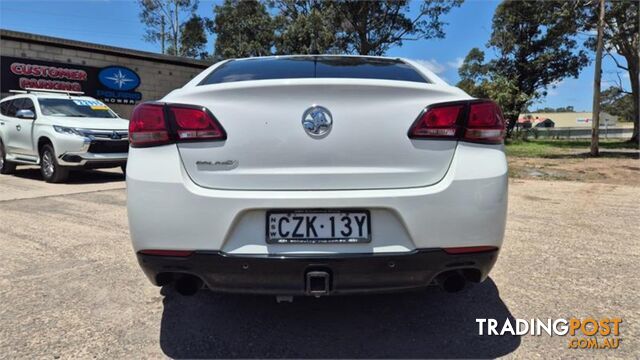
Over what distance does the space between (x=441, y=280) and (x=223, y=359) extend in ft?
3.61

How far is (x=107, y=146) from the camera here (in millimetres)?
8438

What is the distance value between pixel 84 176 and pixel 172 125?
27.9ft

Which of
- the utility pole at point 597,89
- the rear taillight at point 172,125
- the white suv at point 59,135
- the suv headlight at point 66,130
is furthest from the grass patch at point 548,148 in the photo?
the rear taillight at point 172,125

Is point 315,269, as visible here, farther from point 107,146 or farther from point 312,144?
point 107,146

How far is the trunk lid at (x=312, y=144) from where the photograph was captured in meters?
2.08

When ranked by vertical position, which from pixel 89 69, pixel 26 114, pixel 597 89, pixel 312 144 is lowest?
pixel 312 144

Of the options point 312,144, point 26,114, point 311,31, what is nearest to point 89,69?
point 26,114

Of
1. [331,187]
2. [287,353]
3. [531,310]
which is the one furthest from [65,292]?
[531,310]

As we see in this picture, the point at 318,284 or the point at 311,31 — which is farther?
the point at 311,31

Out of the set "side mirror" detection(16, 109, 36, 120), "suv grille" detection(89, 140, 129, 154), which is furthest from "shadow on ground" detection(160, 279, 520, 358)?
"side mirror" detection(16, 109, 36, 120)

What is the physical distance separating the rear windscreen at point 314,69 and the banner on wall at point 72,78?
14718 mm

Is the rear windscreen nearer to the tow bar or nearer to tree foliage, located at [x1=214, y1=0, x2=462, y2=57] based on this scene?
the tow bar

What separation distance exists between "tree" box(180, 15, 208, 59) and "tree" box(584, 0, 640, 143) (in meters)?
28.8
